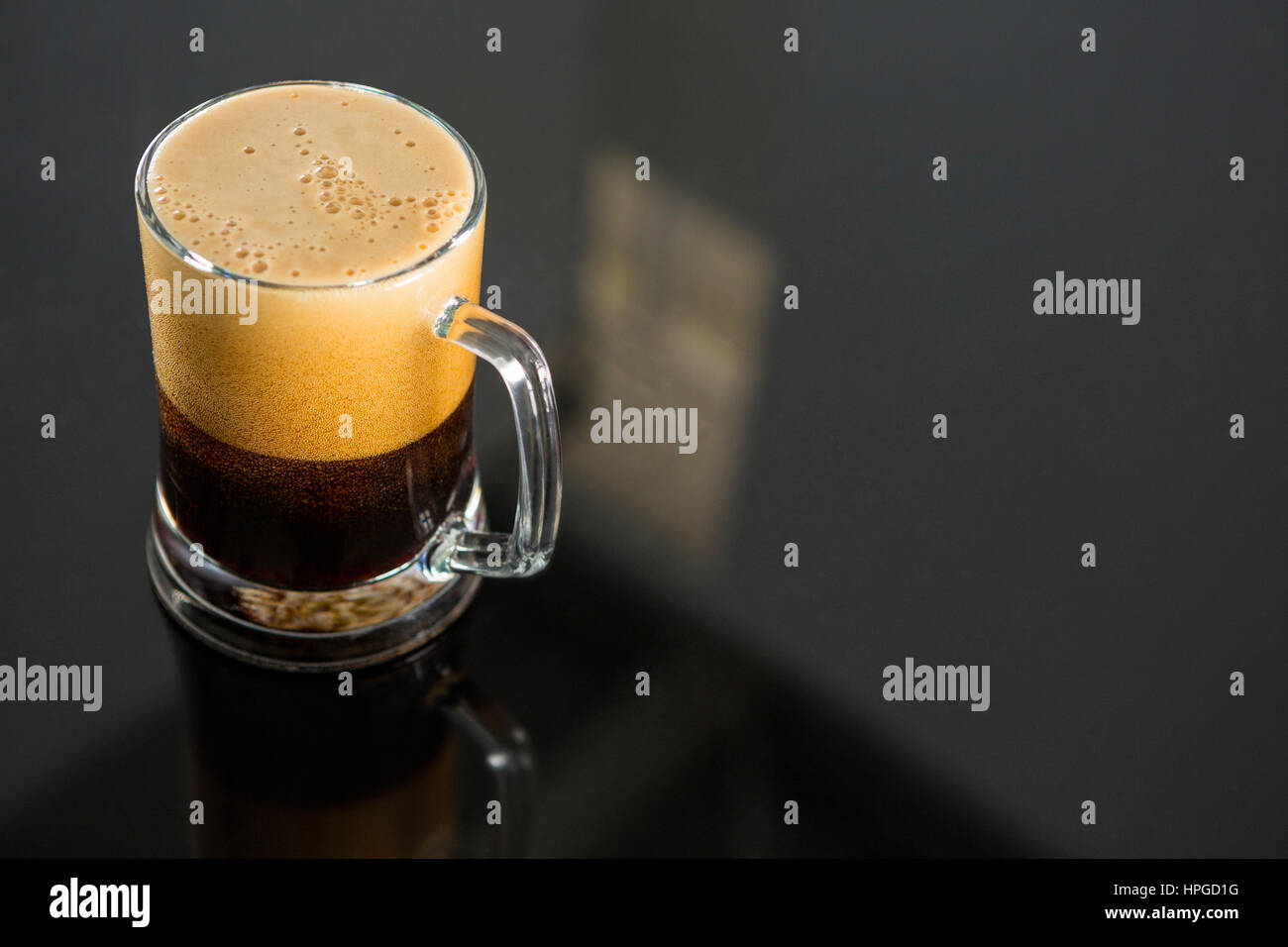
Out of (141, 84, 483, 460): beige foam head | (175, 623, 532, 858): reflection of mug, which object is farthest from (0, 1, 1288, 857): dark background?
(141, 84, 483, 460): beige foam head

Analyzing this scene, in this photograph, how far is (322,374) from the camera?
683 mm

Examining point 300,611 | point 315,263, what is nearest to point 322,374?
point 315,263

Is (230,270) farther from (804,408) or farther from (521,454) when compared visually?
(804,408)

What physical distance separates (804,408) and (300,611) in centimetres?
36

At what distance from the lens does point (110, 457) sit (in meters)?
0.87

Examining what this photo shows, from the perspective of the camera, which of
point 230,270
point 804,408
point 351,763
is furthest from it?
point 804,408

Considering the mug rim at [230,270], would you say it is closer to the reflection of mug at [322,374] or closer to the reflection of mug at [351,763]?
the reflection of mug at [322,374]

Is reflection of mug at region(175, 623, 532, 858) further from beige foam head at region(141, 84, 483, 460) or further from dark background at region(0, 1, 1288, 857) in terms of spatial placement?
beige foam head at region(141, 84, 483, 460)

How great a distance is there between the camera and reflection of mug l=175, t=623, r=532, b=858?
730 mm

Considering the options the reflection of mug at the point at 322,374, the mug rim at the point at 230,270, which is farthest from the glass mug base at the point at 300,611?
the mug rim at the point at 230,270

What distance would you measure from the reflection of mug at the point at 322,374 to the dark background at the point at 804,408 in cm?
6

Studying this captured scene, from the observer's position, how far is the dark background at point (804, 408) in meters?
0.79

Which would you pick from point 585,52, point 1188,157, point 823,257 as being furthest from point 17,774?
point 1188,157
